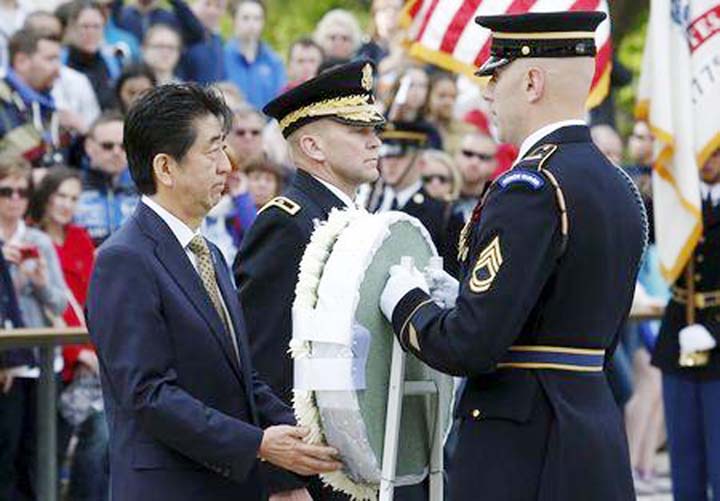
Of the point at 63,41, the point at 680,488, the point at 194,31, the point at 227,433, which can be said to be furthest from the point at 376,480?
the point at 194,31

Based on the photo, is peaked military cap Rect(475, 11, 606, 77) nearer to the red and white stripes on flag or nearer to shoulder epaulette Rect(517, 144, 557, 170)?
shoulder epaulette Rect(517, 144, 557, 170)

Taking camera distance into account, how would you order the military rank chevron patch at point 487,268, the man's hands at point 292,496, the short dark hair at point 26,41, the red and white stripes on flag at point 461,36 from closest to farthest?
the military rank chevron patch at point 487,268
the man's hands at point 292,496
the red and white stripes on flag at point 461,36
the short dark hair at point 26,41

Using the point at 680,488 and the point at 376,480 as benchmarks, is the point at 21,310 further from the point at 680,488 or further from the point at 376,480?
the point at 376,480

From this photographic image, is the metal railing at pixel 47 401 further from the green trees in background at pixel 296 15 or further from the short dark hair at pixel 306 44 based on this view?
the green trees in background at pixel 296 15

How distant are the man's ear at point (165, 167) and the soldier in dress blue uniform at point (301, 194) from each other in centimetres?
77

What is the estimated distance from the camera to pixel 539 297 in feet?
16.5

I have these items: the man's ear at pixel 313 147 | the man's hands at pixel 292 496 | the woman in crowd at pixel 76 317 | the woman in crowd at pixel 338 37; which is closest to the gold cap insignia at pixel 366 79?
the man's ear at pixel 313 147

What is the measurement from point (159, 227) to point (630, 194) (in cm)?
136

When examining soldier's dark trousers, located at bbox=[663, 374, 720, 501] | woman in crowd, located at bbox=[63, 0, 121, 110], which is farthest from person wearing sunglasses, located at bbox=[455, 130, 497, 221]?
soldier's dark trousers, located at bbox=[663, 374, 720, 501]

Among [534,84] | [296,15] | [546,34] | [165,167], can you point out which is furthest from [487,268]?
[296,15]

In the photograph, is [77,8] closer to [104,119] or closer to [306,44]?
[104,119]

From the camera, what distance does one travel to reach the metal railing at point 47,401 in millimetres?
8469

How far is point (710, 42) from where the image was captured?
31.2ft

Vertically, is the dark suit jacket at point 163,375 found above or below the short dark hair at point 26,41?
below
